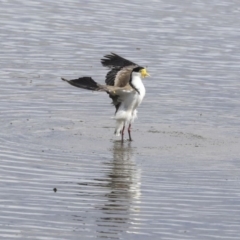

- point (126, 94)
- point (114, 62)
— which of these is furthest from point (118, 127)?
point (114, 62)

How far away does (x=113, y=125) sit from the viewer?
15.0 metres

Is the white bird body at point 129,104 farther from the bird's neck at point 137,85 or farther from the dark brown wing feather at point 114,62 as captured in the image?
the dark brown wing feather at point 114,62

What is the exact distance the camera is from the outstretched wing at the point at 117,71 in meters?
14.5

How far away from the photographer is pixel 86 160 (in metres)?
12.4

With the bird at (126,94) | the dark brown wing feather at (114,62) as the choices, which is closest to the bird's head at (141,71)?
the bird at (126,94)

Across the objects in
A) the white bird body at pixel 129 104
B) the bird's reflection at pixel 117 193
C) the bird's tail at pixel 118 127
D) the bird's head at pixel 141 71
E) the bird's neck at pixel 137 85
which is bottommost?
the bird's reflection at pixel 117 193

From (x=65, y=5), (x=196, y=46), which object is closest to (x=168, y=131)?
(x=196, y=46)

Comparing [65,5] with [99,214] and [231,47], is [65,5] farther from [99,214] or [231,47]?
[99,214]

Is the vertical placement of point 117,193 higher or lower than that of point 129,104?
lower

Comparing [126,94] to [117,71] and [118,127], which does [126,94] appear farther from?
[117,71]

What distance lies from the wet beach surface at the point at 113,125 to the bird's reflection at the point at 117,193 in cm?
A: 2

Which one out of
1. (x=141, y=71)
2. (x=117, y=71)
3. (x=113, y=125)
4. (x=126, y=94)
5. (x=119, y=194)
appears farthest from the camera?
(x=113, y=125)

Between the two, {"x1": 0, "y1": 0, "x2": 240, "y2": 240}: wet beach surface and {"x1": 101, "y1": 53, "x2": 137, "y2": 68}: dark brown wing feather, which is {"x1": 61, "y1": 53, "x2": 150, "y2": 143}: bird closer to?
{"x1": 101, "y1": 53, "x2": 137, "y2": 68}: dark brown wing feather

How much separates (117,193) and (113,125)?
4.09 m
